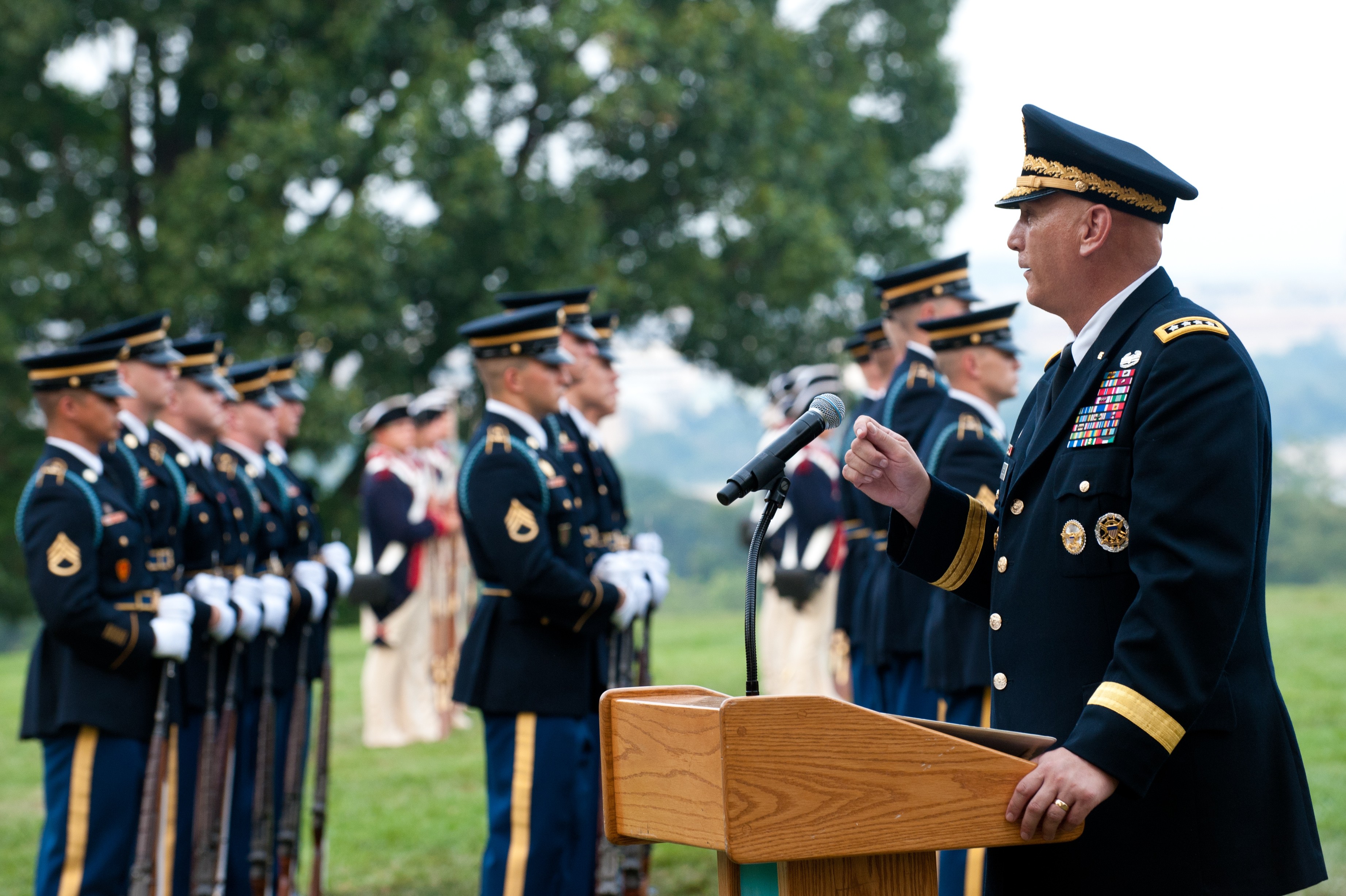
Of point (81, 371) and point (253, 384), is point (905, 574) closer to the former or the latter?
point (81, 371)

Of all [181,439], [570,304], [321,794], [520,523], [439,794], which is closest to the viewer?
[520,523]

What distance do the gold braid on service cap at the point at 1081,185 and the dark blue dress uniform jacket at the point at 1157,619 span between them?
150mm

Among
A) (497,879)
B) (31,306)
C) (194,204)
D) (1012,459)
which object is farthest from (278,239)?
(1012,459)

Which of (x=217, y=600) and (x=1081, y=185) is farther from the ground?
(x=1081, y=185)

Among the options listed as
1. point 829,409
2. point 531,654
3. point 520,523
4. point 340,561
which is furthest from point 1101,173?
point 340,561

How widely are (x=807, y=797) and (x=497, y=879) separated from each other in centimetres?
290

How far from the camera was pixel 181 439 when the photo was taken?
6.03 m

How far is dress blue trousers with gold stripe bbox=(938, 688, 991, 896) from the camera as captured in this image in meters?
4.49

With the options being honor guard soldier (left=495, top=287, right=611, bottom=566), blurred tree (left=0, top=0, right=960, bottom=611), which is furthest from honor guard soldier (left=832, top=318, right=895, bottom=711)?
blurred tree (left=0, top=0, right=960, bottom=611)

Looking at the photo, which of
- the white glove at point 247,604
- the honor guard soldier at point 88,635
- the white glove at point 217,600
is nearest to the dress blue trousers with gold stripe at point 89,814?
the honor guard soldier at point 88,635

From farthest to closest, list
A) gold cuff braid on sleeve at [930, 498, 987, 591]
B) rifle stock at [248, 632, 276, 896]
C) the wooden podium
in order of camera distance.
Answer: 1. rifle stock at [248, 632, 276, 896]
2. gold cuff braid on sleeve at [930, 498, 987, 591]
3. the wooden podium

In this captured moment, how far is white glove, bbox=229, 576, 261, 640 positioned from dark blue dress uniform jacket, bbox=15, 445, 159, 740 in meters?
0.72

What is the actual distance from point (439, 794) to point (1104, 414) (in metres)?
6.46

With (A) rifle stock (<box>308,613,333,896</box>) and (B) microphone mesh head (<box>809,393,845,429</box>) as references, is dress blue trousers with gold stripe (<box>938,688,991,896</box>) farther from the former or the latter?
(A) rifle stock (<box>308,613,333,896</box>)
